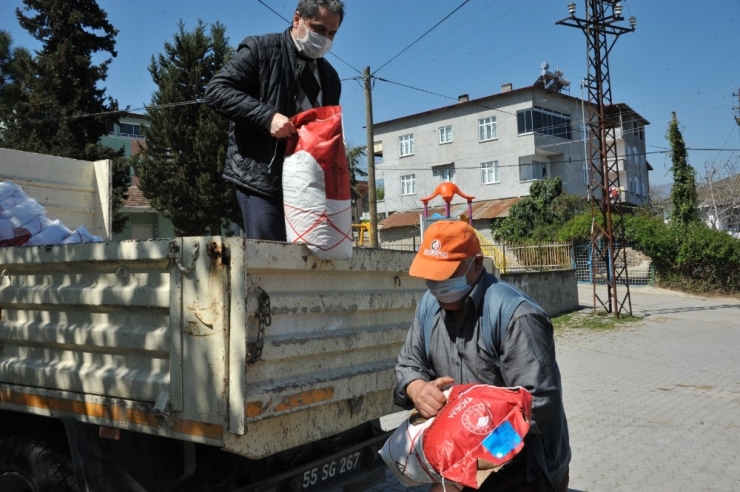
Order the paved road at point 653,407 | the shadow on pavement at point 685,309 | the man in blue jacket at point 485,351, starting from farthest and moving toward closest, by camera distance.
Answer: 1. the shadow on pavement at point 685,309
2. the paved road at point 653,407
3. the man in blue jacket at point 485,351

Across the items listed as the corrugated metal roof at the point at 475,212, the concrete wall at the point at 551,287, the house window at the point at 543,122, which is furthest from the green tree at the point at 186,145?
the house window at the point at 543,122

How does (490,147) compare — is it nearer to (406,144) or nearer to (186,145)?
(406,144)

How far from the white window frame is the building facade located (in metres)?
0.07

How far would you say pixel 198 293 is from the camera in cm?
246

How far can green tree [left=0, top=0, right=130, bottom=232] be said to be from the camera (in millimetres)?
21031

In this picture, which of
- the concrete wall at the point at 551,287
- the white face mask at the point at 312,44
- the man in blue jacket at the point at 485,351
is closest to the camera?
the man in blue jacket at the point at 485,351

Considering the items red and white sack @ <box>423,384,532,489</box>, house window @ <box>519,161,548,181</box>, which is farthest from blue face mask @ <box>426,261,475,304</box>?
house window @ <box>519,161,548,181</box>

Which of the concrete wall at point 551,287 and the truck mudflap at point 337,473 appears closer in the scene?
the truck mudflap at point 337,473

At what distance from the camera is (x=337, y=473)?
333 cm

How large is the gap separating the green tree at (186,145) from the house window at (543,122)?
22.2 meters

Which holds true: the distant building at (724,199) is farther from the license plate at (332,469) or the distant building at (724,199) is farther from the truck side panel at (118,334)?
the truck side panel at (118,334)

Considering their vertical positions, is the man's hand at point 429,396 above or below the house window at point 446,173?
below

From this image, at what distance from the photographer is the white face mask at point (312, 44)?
357 cm

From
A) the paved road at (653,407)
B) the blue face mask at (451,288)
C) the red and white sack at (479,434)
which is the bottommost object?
the paved road at (653,407)
